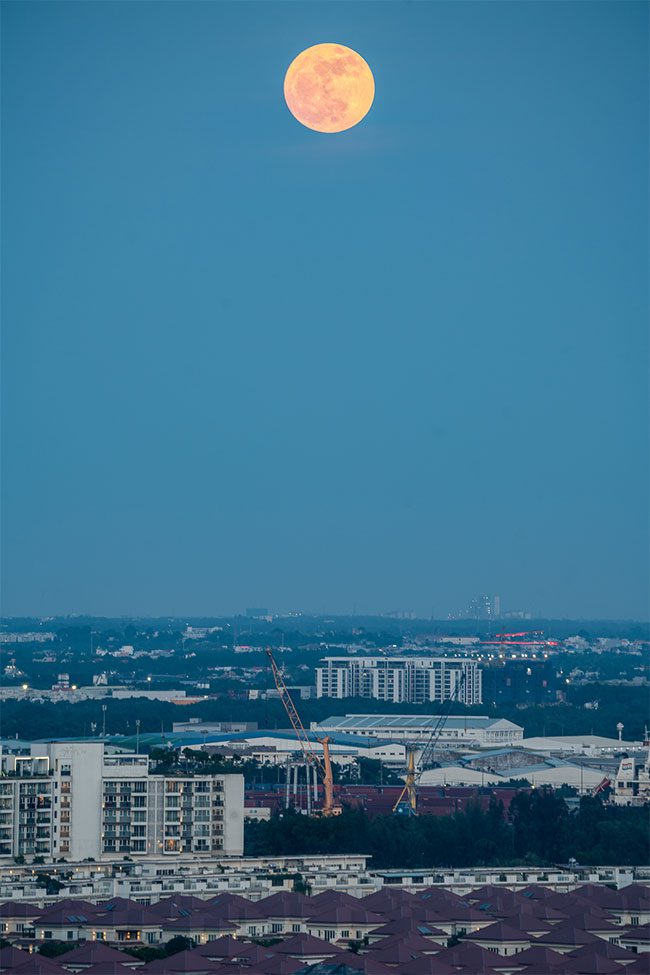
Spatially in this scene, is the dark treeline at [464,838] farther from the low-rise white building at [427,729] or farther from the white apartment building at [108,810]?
the low-rise white building at [427,729]

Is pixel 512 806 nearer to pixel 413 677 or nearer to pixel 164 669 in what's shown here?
pixel 413 677

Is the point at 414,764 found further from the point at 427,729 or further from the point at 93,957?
the point at 93,957

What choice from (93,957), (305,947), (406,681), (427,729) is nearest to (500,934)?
(305,947)

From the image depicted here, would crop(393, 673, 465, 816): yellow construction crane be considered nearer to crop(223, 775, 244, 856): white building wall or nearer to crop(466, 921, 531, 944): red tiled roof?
crop(223, 775, 244, 856): white building wall

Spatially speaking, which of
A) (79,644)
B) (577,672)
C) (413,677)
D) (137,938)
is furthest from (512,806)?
(79,644)

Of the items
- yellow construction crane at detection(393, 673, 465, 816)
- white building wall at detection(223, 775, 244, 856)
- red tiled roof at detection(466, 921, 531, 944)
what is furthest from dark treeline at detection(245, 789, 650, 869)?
red tiled roof at detection(466, 921, 531, 944)

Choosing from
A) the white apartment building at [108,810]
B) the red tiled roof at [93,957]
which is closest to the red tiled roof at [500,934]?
the red tiled roof at [93,957]

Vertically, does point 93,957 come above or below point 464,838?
below
